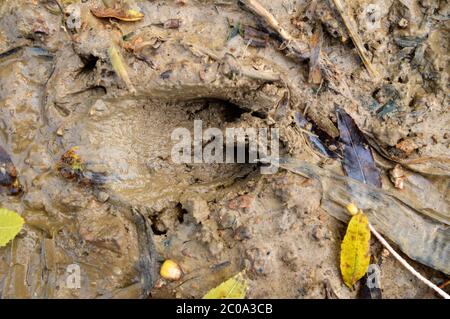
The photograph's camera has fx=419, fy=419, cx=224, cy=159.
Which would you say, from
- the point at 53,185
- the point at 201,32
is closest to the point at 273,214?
the point at 201,32

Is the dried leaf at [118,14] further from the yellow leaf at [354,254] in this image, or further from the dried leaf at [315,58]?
the yellow leaf at [354,254]

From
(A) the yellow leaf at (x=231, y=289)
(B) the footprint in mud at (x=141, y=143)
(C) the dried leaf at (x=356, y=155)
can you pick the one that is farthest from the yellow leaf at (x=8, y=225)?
(C) the dried leaf at (x=356, y=155)

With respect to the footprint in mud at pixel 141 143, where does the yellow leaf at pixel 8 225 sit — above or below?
below

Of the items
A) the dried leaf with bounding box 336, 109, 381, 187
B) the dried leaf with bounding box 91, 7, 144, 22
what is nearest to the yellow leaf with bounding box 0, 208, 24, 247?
the dried leaf with bounding box 91, 7, 144, 22

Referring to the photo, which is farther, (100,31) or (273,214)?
(100,31)

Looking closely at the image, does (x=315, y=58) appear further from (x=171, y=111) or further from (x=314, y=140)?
(x=171, y=111)
